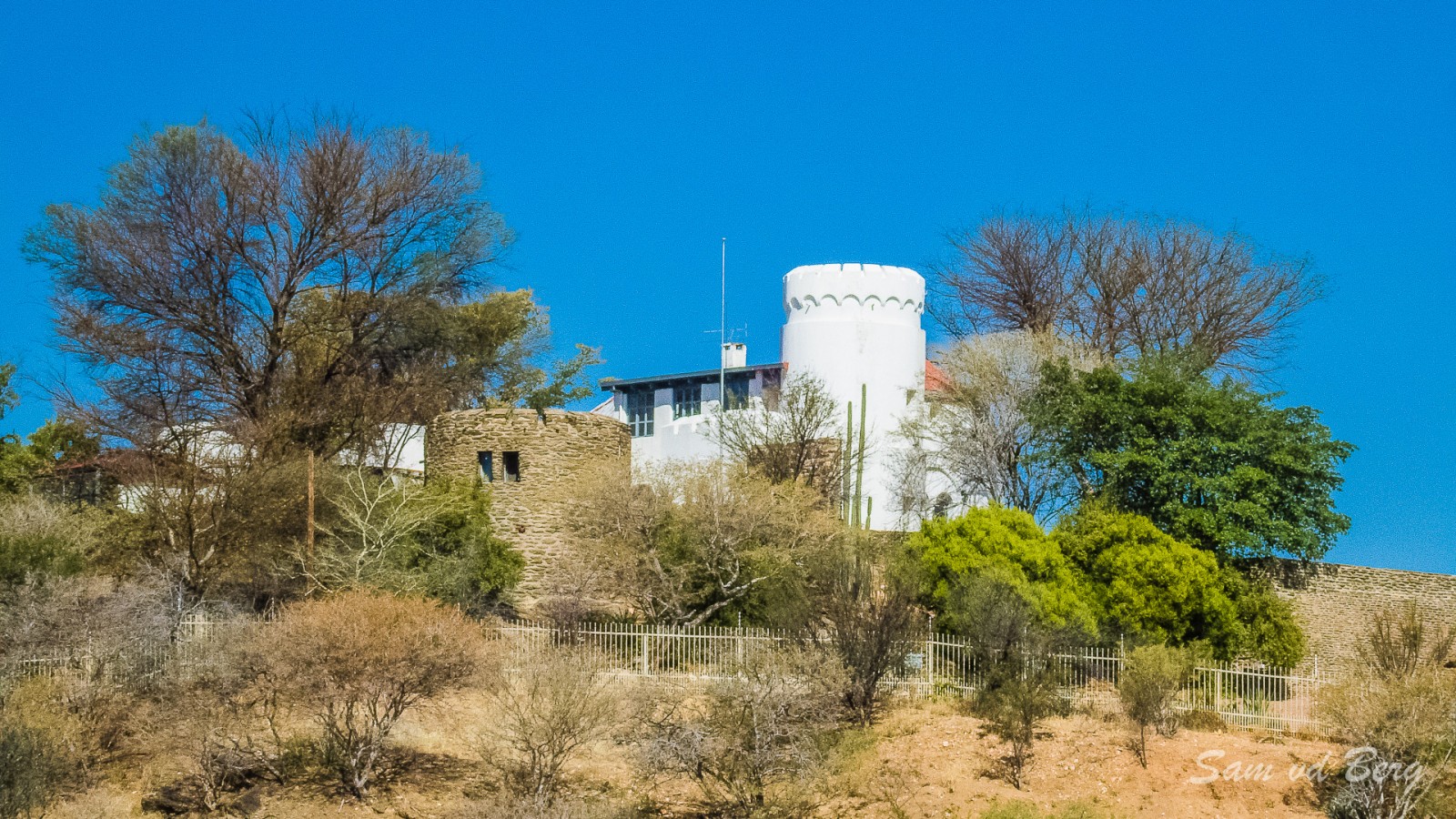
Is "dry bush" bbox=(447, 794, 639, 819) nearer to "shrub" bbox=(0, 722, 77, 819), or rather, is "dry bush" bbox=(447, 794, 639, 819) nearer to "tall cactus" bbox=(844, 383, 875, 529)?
"shrub" bbox=(0, 722, 77, 819)

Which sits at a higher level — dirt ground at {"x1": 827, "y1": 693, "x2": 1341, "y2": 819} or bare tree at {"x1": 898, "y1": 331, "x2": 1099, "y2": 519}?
bare tree at {"x1": 898, "y1": 331, "x2": 1099, "y2": 519}

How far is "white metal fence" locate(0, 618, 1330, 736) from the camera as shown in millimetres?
25328

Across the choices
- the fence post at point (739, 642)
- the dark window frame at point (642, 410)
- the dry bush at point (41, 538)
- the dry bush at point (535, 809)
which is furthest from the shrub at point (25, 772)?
the dark window frame at point (642, 410)

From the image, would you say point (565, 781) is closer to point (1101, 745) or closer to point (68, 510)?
Result: point (1101, 745)

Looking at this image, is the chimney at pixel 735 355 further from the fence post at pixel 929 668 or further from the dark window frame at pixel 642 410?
the fence post at pixel 929 668

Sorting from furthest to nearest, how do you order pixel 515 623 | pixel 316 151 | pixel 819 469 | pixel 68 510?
pixel 819 469 → pixel 316 151 → pixel 68 510 → pixel 515 623

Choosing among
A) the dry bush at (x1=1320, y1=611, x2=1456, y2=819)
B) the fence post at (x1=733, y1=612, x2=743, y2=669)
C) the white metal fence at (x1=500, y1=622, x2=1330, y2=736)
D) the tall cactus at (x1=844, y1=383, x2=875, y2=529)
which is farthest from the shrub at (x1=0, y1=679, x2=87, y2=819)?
the tall cactus at (x1=844, y1=383, x2=875, y2=529)

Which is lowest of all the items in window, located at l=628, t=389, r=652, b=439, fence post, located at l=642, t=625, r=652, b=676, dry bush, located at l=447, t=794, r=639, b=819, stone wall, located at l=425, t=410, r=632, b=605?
dry bush, located at l=447, t=794, r=639, b=819

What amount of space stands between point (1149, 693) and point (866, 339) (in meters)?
16.2

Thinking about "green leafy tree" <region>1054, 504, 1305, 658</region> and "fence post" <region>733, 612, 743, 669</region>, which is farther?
"green leafy tree" <region>1054, 504, 1305, 658</region>

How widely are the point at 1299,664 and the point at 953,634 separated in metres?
→ 6.48

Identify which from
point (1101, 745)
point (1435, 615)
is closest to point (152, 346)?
point (1101, 745)

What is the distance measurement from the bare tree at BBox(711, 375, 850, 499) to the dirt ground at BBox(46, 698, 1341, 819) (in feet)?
38.2

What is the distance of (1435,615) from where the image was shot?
31078 mm
